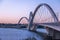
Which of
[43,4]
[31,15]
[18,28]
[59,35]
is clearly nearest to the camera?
[59,35]

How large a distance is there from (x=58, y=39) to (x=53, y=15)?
26.0 metres

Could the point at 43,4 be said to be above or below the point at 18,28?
above

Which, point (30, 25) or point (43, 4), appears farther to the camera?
point (30, 25)

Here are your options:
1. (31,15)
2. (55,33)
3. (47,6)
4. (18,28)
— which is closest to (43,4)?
(47,6)

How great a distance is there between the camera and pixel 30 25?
6919 cm

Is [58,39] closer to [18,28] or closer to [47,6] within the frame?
[47,6]

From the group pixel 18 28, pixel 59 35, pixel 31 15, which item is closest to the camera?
pixel 59 35

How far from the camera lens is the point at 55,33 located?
126ft

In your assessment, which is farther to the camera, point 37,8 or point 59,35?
point 37,8

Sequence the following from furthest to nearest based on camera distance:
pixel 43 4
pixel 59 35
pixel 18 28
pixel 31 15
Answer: pixel 18 28 < pixel 31 15 < pixel 43 4 < pixel 59 35

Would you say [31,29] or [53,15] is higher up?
[53,15]

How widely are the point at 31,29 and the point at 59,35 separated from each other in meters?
32.3

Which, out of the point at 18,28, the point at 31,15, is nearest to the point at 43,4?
the point at 31,15

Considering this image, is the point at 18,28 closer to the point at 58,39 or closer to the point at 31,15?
the point at 31,15
